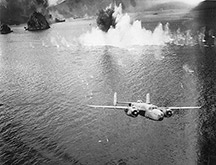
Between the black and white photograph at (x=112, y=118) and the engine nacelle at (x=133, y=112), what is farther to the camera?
the engine nacelle at (x=133, y=112)

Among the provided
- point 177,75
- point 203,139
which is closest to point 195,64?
point 177,75

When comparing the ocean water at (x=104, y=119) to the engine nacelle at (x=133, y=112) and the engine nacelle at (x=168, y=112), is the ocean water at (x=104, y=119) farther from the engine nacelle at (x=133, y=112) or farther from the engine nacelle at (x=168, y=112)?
the engine nacelle at (x=168, y=112)

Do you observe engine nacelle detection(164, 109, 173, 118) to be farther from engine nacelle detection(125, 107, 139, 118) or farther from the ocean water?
engine nacelle detection(125, 107, 139, 118)

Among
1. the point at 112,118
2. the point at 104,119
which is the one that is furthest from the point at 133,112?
the point at 104,119

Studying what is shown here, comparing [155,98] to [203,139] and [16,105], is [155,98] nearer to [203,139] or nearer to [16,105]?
[203,139]

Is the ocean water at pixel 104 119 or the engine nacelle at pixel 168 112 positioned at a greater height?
the engine nacelle at pixel 168 112

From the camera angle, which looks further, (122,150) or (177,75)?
(177,75)

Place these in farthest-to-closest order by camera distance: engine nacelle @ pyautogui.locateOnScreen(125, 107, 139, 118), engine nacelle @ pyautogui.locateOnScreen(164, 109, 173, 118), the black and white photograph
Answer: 1. engine nacelle @ pyautogui.locateOnScreen(125, 107, 139, 118)
2. engine nacelle @ pyautogui.locateOnScreen(164, 109, 173, 118)
3. the black and white photograph

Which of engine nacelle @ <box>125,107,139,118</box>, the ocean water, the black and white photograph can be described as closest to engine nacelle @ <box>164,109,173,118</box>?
the black and white photograph

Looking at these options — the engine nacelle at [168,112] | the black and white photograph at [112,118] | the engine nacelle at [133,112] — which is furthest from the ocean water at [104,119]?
the engine nacelle at [168,112]

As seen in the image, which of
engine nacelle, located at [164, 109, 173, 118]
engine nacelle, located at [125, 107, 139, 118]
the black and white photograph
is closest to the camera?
the black and white photograph

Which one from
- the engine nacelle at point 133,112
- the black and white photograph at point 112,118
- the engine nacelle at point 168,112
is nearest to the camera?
the black and white photograph at point 112,118
